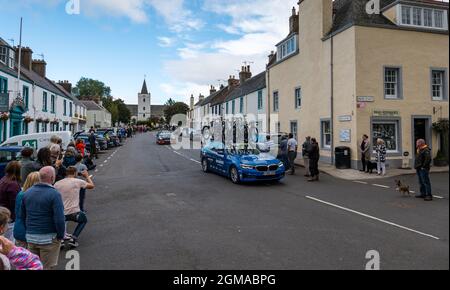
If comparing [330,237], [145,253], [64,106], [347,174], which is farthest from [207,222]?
[64,106]

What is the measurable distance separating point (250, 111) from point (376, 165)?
18.8 m

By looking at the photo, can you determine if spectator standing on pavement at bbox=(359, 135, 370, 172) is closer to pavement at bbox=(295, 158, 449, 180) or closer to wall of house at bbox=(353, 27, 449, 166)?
pavement at bbox=(295, 158, 449, 180)

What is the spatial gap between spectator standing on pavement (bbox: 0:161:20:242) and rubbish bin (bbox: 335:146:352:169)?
1461 centimetres

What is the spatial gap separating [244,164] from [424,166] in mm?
5794

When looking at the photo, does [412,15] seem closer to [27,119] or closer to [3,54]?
[27,119]

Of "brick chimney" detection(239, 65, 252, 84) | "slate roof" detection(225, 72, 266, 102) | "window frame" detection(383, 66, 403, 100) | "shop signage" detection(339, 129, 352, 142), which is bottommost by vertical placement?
"shop signage" detection(339, 129, 352, 142)

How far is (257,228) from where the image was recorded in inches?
257

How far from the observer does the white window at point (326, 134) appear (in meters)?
18.7

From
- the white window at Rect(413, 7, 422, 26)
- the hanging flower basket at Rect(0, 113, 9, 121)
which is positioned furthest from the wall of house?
the hanging flower basket at Rect(0, 113, 9, 121)

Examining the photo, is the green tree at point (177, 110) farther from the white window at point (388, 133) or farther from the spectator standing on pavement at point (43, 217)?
the spectator standing on pavement at point (43, 217)

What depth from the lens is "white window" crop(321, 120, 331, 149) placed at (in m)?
18.7

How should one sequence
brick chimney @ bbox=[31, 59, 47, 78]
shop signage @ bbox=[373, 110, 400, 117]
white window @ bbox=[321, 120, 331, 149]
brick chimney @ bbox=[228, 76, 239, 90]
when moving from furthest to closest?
brick chimney @ bbox=[228, 76, 239, 90] → brick chimney @ bbox=[31, 59, 47, 78] → white window @ bbox=[321, 120, 331, 149] → shop signage @ bbox=[373, 110, 400, 117]

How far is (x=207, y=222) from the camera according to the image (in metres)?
7.00
